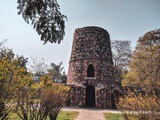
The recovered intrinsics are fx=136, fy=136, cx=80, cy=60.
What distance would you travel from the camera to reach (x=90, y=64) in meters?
14.6

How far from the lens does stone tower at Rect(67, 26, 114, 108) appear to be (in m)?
13.3

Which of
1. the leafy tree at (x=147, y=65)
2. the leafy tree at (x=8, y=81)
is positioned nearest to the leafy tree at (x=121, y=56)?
the leafy tree at (x=147, y=65)

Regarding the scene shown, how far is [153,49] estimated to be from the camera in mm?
13328

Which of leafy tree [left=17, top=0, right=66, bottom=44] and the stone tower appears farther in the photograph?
the stone tower

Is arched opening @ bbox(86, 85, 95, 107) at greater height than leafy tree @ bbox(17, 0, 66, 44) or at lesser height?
lesser

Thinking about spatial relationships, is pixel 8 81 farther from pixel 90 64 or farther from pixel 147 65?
pixel 147 65

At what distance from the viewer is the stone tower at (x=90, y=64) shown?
13.3 meters

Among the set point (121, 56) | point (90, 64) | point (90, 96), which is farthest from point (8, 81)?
point (121, 56)

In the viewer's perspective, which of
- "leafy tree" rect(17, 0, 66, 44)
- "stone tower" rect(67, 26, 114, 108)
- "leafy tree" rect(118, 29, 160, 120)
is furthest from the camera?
"stone tower" rect(67, 26, 114, 108)

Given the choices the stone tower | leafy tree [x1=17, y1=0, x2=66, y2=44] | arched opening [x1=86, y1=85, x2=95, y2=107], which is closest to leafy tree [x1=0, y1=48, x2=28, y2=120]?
leafy tree [x1=17, y1=0, x2=66, y2=44]

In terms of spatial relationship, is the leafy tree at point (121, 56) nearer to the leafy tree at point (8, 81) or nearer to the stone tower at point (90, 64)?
the stone tower at point (90, 64)

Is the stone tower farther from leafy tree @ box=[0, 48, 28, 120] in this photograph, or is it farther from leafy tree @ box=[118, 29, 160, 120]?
leafy tree @ box=[0, 48, 28, 120]

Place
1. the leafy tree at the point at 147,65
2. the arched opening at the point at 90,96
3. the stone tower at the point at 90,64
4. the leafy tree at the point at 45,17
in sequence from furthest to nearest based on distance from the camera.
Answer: the arched opening at the point at 90,96 → the stone tower at the point at 90,64 → the leafy tree at the point at 147,65 → the leafy tree at the point at 45,17

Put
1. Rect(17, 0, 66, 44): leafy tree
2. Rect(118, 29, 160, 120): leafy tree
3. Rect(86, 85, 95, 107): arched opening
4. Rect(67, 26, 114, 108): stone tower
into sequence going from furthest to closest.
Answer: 1. Rect(86, 85, 95, 107): arched opening
2. Rect(67, 26, 114, 108): stone tower
3. Rect(118, 29, 160, 120): leafy tree
4. Rect(17, 0, 66, 44): leafy tree
